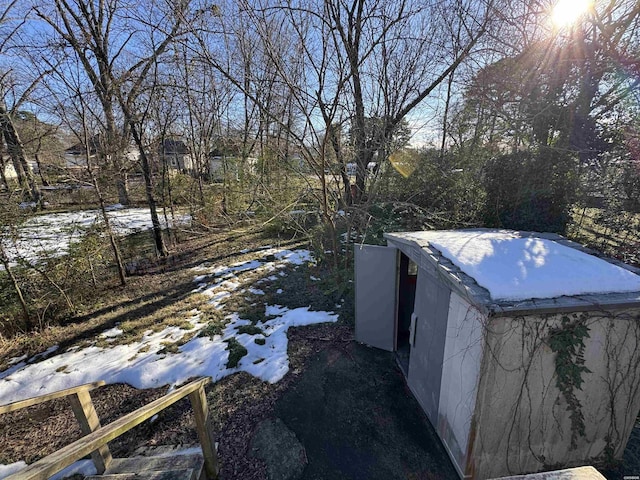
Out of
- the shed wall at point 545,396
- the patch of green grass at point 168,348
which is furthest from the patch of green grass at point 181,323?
the shed wall at point 545,396

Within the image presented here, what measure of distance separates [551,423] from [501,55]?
26.5 ft

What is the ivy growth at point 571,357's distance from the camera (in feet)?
7.08

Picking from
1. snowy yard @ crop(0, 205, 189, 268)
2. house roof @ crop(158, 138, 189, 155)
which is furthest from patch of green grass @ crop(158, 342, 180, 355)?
house roof @ crop(158, 138, 189, 155)

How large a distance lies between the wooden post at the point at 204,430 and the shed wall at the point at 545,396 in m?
2.32

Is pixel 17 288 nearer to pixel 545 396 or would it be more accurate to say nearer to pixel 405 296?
pixel 405 296

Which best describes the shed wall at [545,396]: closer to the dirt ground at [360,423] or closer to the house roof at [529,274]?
the house roof at [529,274]

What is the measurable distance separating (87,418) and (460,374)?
3.34 m

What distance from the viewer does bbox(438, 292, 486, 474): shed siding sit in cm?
226

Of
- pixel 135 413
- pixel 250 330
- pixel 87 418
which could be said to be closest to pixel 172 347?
pixel 250 330

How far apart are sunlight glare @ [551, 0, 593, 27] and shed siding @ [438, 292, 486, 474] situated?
7107 mm

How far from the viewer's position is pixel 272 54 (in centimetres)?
439

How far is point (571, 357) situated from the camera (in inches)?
88.0

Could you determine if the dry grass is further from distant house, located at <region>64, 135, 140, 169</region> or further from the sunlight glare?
the sunlight glare

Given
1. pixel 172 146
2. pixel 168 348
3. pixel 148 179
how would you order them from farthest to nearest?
pixel 172 146
pixel 148 179
pixel 168 348
